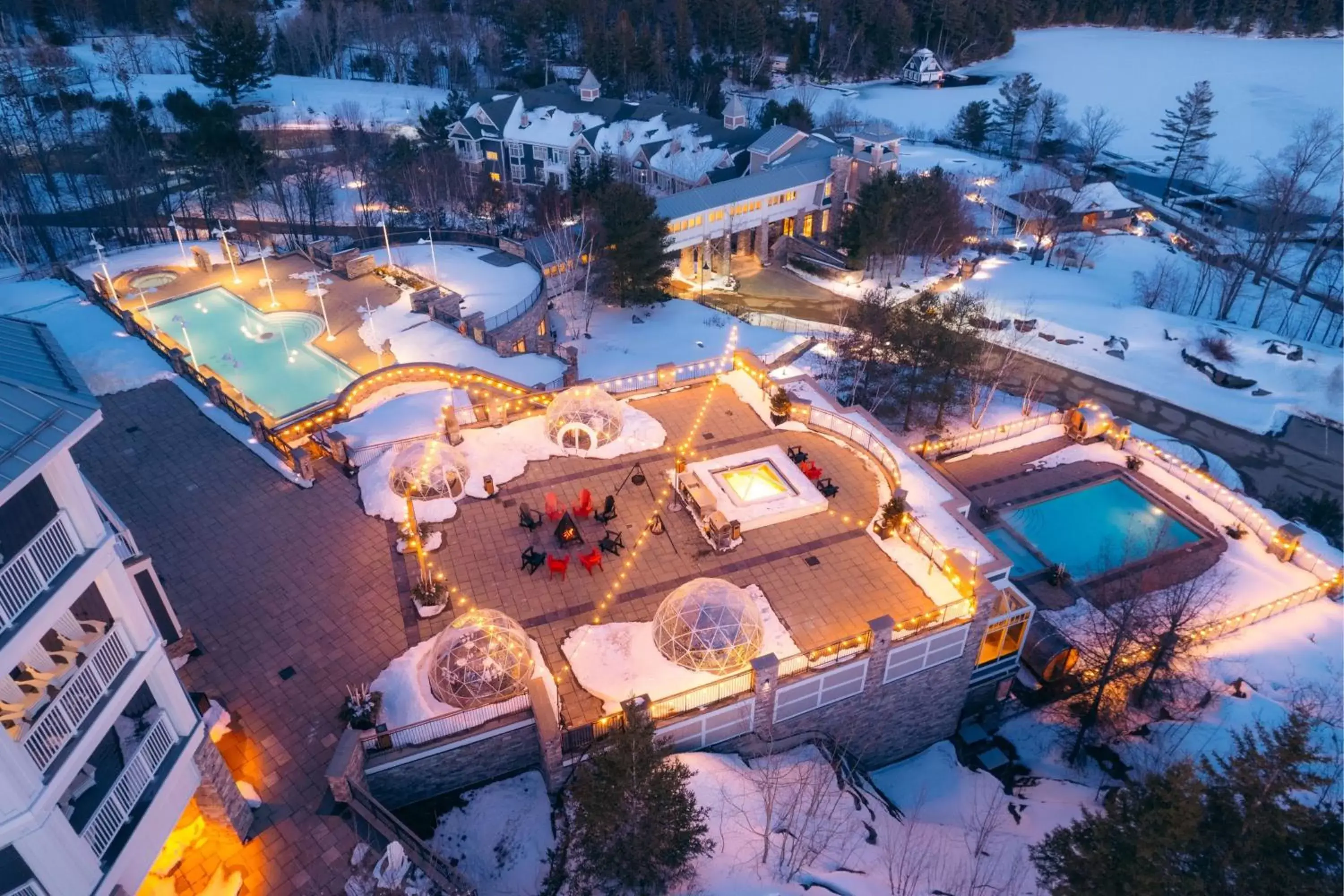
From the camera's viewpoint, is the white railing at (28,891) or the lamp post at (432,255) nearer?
the white railing at (28,891)

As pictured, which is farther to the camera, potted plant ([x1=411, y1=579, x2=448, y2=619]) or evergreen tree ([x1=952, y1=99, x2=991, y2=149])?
evergreen tree ([x1=952, y1=99, x2=991, y2=149])

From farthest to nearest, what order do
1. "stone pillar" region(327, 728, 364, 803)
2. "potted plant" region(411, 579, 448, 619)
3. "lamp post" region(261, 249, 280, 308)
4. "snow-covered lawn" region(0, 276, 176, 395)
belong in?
"lamp post" region(261, 249, 280, 308)
"snow-covered lawn" region(0, 276, 176, 395)
"potted plant" region(411, 579, 448, 619)
"stone pillar" region(327, 728, 364, 803)

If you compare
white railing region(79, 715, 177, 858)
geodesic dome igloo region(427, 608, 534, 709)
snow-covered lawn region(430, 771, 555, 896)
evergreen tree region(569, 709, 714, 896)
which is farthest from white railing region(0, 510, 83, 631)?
snow-covered lawn region(430, 771, 555, 896)

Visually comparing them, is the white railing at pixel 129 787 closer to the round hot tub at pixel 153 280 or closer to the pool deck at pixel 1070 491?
the pool deck at pixel 1070 491

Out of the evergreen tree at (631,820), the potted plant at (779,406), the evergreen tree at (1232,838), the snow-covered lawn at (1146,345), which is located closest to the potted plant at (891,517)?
the potted plant at (779,406)

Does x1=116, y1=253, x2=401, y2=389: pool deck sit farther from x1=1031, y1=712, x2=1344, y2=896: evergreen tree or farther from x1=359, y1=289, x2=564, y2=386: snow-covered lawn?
x1=1031, y1=712, x2=1344, y2=896: evergreen tree

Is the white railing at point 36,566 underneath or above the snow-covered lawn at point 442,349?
above
